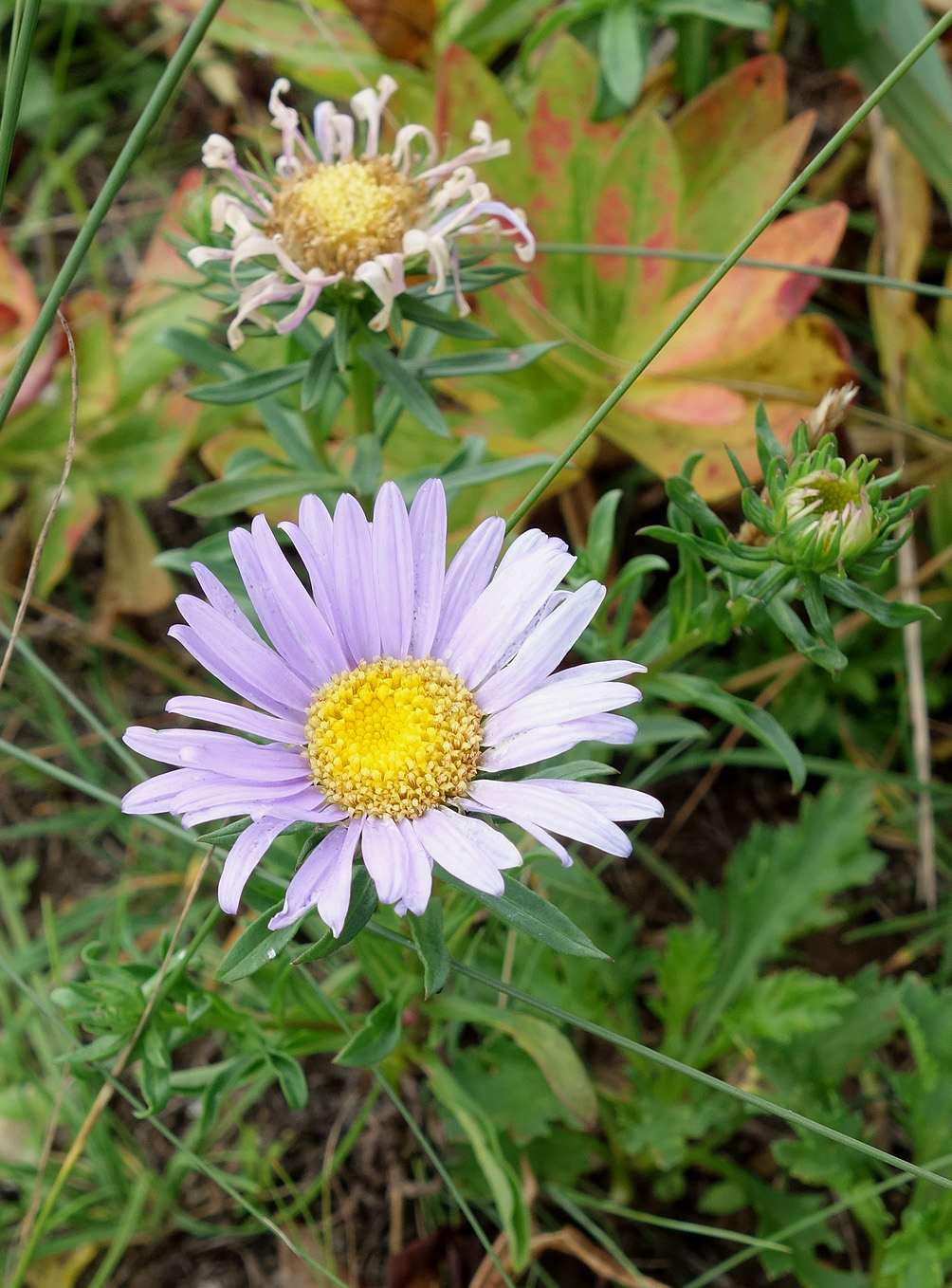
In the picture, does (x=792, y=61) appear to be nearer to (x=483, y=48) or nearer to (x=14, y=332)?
(x=483, y=48)

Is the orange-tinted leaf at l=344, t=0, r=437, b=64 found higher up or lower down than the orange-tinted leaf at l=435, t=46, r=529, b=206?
higher up

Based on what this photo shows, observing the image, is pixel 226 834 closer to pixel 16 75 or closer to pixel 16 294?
pixel 16 75

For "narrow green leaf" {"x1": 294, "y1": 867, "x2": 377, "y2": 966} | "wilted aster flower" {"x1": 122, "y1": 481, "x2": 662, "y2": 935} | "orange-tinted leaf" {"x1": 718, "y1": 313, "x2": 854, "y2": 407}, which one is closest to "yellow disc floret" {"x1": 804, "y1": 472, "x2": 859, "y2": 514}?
"wilted aster flower" {"x1": 122, "y1": 481, "x2": 662, "y2": 935}

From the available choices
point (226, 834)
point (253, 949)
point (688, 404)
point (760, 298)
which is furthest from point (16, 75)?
point (760, 298)

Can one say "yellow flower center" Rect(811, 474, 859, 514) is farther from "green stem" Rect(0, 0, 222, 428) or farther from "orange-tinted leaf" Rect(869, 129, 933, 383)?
"orange-tinted leaf" Rect(869, 129, 933, 383)

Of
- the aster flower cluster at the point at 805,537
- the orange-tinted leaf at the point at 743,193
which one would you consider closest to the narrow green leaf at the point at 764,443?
the aster flower cluster at the point at 805,537

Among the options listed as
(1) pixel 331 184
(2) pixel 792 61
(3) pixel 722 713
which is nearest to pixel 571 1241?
(3) pixel 722 713

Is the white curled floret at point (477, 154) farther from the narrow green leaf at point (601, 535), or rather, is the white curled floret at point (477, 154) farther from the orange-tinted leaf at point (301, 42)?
the orange-tinted leaf at point (301, 42)
